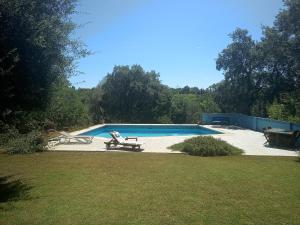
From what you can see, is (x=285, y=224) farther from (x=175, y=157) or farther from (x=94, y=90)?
(x=94, y=90)

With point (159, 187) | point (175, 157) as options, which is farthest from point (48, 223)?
point (175, 157)

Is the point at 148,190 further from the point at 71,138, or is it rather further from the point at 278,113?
the point at 278,113

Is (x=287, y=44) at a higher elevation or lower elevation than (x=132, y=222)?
higher

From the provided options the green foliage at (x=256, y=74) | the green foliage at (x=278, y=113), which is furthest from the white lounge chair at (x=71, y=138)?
the green foliage at (x=256, y=74)

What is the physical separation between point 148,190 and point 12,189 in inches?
125

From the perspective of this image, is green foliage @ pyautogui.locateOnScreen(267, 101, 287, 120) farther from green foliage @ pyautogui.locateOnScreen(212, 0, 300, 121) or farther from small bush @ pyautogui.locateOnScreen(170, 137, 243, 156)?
small bush @ pyautogui.locateOnScreen(170, 137, 243, 156)

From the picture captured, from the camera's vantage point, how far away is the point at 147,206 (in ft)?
21.5

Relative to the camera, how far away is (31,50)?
24.3 ft

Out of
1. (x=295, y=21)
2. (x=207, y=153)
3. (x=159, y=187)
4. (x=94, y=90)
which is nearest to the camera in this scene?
(x=159, y=187)

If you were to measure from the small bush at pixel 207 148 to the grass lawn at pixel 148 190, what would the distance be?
1.38m

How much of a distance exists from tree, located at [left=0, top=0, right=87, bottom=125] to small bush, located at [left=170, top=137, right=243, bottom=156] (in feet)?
22.9

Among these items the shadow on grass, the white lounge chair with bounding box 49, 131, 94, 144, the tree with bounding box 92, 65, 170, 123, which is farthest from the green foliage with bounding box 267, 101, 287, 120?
the shadow on grass

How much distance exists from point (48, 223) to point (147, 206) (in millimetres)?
1892

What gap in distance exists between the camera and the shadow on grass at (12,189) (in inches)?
284
